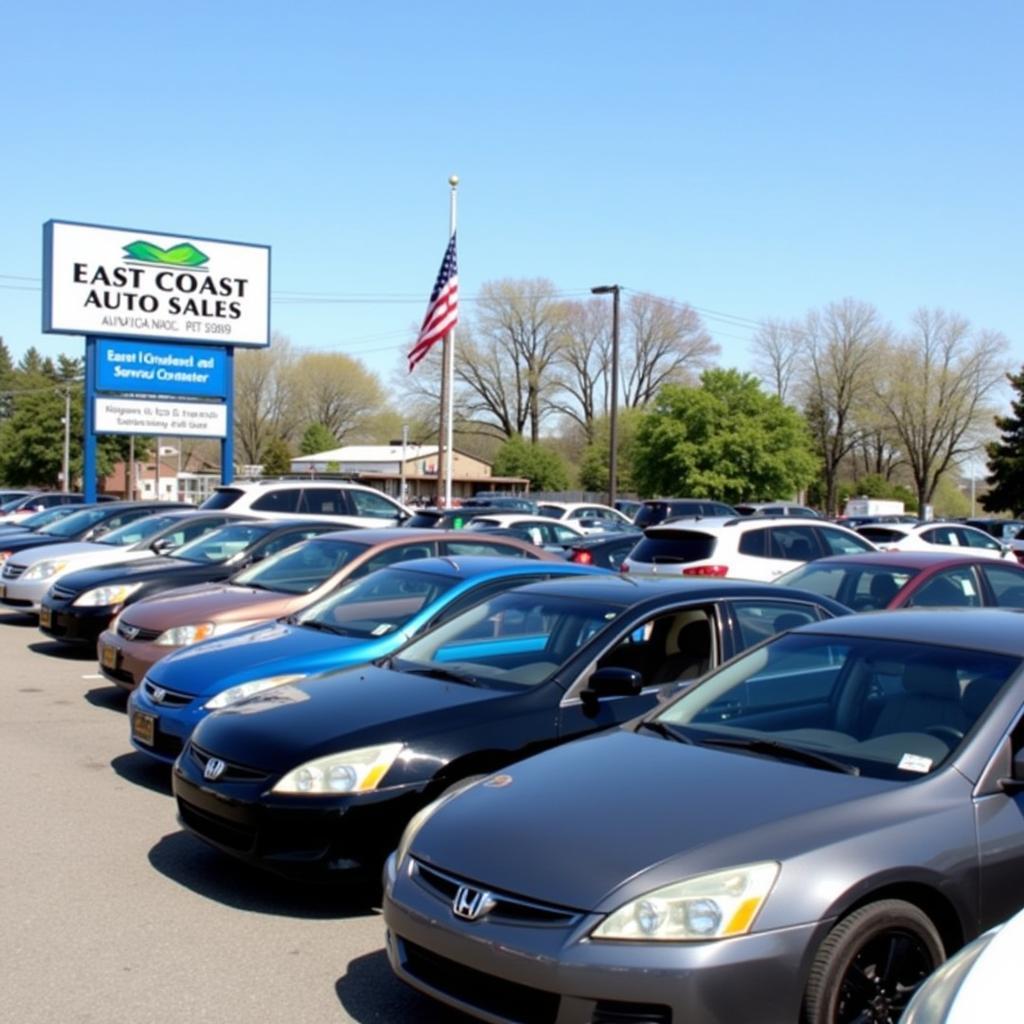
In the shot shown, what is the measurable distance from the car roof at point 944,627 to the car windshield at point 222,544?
8.72 m

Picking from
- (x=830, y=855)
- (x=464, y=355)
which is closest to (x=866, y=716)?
(x=830, y=855)

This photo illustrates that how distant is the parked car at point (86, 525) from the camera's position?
1786cm

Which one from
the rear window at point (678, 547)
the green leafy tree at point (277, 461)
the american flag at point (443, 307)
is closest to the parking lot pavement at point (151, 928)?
the rear window at point (678, 547)

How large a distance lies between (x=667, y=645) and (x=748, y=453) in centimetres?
4895

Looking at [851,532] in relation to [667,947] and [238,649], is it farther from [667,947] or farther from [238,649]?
[667,947]

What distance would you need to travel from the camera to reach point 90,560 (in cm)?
1524

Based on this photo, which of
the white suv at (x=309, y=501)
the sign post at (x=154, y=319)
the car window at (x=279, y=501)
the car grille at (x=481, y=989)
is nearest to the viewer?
the car grille at (x=481, y=989)

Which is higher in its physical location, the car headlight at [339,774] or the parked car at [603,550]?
the parked car at [603,550]

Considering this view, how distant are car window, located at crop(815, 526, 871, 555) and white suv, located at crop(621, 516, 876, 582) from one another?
15mm

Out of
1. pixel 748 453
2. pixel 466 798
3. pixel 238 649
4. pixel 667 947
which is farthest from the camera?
pixel 748 453

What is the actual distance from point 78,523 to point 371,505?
467 cm

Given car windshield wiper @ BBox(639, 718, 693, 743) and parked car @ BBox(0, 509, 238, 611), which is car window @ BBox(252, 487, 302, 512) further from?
car windshield wiper @ BBox(639, 718, 693, 743)

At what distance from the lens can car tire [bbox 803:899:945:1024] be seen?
3.59 metres

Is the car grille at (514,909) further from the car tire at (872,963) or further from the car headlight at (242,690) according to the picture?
the car headlight at (242,690)
